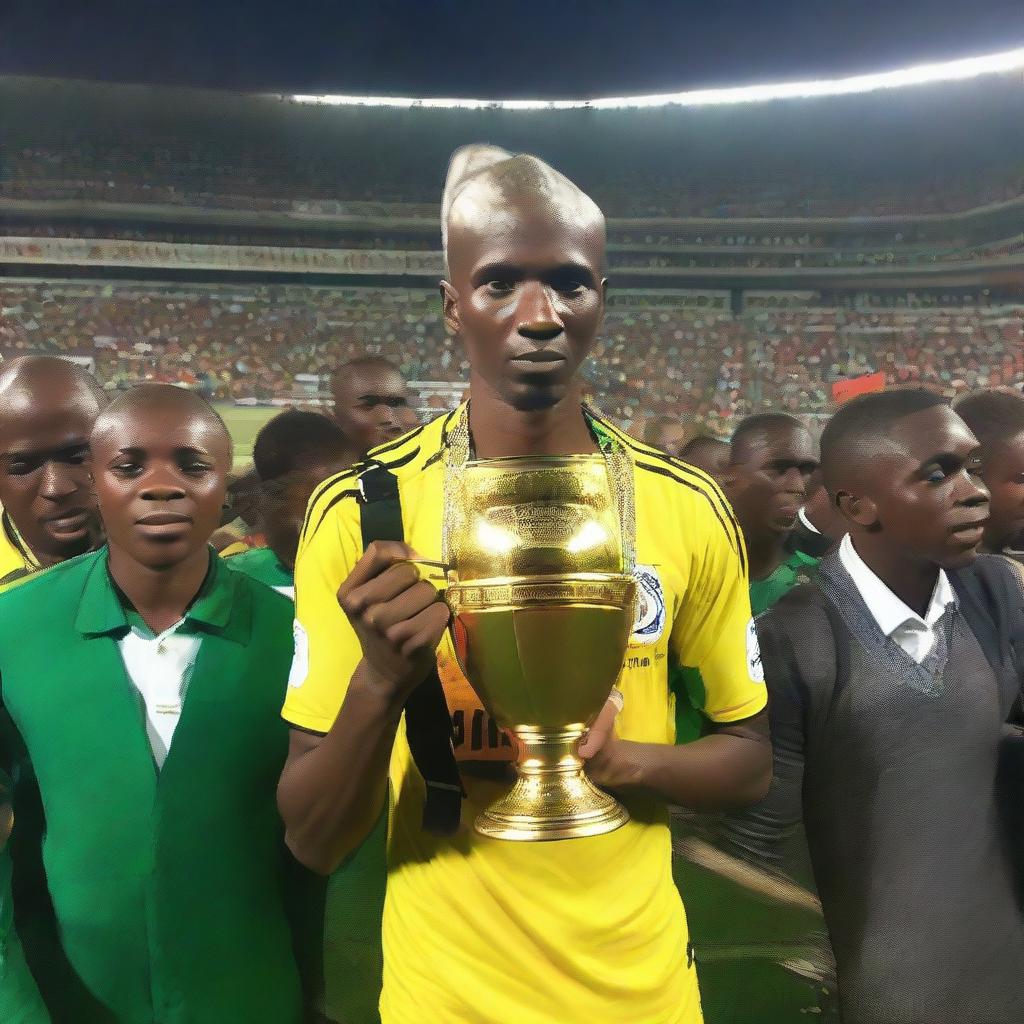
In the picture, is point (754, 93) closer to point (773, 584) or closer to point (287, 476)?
point (773, 584)

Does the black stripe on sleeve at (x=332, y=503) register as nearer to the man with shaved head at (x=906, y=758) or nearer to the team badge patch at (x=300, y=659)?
the team badge patch at (x=300, y=659)

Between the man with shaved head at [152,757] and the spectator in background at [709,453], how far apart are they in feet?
4.97

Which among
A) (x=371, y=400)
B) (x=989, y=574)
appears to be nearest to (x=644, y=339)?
(x=371, y=400)

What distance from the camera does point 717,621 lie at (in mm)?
956

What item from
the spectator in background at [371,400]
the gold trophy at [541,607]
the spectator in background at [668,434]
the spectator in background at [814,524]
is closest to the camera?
the gold trophy at [541,607]

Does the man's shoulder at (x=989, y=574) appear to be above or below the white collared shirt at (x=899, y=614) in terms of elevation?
above

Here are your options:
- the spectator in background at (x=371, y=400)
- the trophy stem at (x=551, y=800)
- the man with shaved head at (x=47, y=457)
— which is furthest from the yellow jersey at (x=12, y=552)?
the trophy stem at (x=551, y=800)

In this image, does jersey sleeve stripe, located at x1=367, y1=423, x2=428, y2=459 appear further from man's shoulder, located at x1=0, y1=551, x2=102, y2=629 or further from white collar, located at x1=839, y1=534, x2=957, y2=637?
white collar, located at x1=839, y1=534, x2=957, y2=637

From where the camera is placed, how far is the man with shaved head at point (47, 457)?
141cm

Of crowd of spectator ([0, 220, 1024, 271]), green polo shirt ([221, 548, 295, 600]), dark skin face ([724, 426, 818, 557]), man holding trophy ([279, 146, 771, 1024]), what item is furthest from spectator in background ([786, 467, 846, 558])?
crowd of spectator ([0, 220, 1024, 271])

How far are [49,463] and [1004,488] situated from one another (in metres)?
1.69

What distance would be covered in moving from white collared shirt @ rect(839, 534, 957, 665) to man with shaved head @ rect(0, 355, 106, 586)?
1.14 meters

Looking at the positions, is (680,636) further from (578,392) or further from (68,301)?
(68,301)

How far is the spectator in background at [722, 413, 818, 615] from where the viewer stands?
7.14ft
